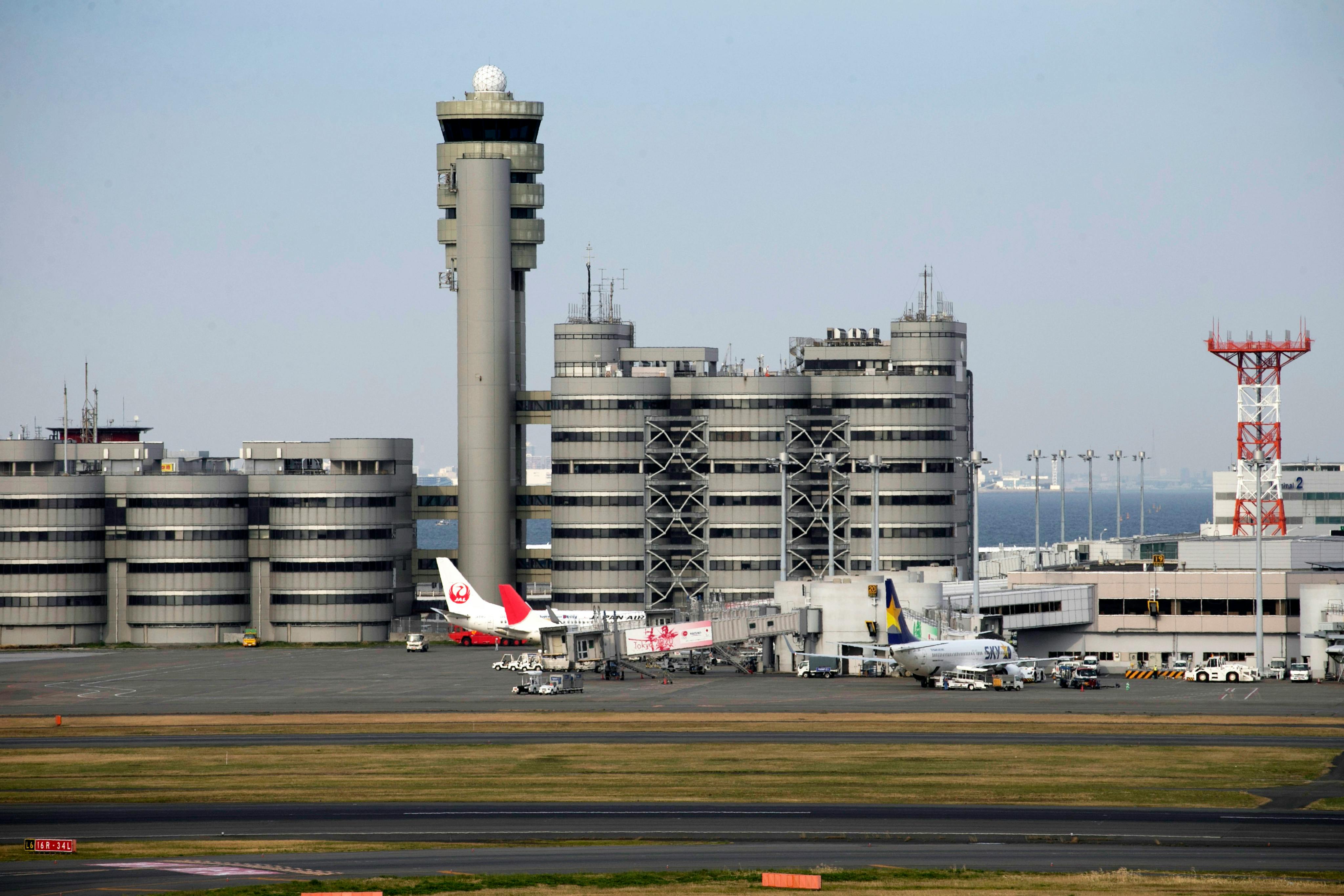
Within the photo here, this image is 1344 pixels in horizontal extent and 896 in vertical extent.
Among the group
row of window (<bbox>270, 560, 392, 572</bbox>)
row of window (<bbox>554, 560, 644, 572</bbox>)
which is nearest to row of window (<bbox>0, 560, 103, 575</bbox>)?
row of window (<bbox>270, 560, 392, 572</bbox>)

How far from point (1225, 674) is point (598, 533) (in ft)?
250

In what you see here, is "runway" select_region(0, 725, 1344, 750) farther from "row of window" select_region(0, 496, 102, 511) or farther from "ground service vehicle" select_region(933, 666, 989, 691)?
"row of window" select_region(0, 496, 102, 511)

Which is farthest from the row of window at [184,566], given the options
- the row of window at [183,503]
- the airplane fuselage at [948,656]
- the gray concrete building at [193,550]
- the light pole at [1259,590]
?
the light pole at [1259,590]

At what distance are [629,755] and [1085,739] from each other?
26.6 metres

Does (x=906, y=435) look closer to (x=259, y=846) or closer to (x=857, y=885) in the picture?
(x=259, y=846)

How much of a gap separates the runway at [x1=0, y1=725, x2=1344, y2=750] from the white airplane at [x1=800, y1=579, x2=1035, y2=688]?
2728cm

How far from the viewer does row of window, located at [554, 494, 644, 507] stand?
619ft

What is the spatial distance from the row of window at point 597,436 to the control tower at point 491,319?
744 centimetres

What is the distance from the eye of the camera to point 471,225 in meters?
→ 190

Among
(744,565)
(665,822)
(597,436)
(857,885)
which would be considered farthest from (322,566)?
(857,885)

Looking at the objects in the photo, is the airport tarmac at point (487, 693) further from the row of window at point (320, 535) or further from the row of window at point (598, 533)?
the row of window at point (598, 533)

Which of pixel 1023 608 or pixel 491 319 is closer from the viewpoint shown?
pixel 1023 608

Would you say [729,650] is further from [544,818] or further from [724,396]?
[544,818]

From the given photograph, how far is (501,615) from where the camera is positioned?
554 feet
